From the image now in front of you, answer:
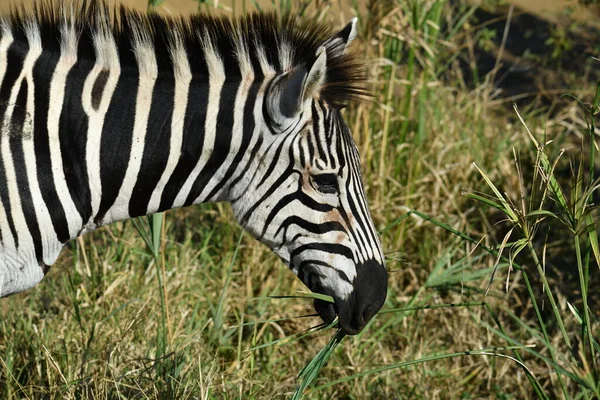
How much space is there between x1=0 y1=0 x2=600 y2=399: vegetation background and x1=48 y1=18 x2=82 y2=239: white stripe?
0.66 meters

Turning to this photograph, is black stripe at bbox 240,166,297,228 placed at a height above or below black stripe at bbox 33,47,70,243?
below

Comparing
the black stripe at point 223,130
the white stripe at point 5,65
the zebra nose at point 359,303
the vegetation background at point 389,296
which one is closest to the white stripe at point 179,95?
the black stripe at point 223,130

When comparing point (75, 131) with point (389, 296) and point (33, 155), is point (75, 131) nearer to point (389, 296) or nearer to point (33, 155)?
point (33, 155)

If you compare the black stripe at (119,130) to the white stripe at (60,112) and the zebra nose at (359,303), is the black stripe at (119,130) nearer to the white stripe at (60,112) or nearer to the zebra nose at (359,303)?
the white stripe at (60,112)

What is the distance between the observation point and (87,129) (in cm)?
294

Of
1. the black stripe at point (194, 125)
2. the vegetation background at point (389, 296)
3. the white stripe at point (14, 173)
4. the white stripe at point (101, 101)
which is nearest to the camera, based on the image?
the white stripe at point (14, 173)

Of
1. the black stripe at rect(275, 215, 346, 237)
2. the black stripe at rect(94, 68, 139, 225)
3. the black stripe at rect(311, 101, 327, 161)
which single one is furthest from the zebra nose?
the black stripe at rect(94, 68, 139, 225)

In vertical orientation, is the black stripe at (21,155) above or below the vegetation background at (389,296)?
above

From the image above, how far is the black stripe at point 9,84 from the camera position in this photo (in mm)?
2822

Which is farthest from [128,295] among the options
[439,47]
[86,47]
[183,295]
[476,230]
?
[439,47]

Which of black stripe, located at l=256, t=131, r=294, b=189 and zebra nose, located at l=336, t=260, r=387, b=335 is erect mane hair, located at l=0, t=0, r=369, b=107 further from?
zebra nose, located at l=336, t=260, r=387, b=335

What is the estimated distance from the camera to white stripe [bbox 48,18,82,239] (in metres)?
2.90

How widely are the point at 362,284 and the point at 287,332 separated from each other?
1.76 meters

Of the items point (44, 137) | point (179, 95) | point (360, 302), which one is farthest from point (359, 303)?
point (44, 137)
